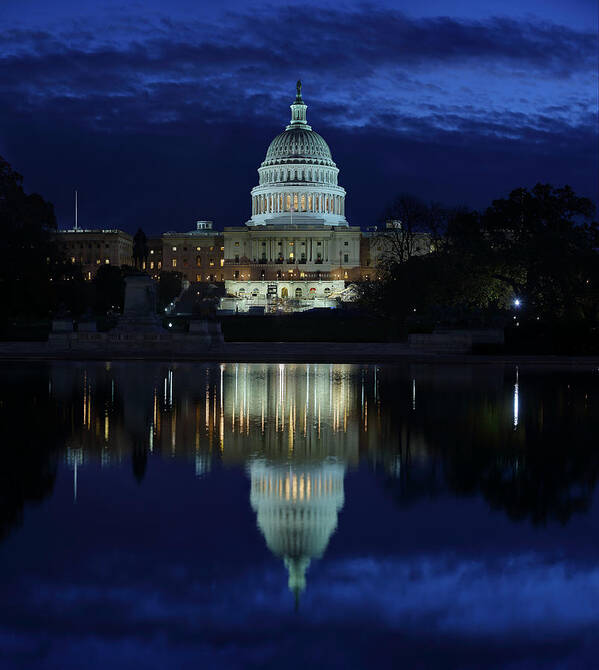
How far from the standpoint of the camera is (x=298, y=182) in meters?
162

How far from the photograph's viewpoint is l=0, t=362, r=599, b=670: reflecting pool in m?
7.47

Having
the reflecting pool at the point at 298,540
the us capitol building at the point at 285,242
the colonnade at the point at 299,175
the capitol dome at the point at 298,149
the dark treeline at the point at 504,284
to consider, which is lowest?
the reflecting pool at the point at 298,540

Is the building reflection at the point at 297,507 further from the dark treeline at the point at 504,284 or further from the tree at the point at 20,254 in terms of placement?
the tree at the point at 20,254

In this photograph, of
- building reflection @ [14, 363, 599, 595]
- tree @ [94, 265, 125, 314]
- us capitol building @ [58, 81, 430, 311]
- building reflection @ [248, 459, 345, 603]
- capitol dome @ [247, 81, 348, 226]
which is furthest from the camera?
capitol dome @ [247, 81, 348, 226]

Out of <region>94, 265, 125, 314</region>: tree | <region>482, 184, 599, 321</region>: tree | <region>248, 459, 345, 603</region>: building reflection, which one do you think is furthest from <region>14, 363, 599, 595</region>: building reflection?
<region>94, 265, 125, 314</region>: tree

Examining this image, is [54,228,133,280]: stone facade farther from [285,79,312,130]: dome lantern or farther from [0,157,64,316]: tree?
[0,157,64,316]: tree

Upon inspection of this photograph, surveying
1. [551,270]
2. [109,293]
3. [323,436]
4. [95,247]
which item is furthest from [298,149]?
[323,436]

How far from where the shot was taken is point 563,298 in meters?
52.3

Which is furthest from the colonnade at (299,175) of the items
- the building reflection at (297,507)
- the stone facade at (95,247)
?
the building reflection at (297,507)

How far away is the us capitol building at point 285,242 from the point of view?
151125 millimetres

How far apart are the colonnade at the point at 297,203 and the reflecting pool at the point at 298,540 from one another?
146 meters

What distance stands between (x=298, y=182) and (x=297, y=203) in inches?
172

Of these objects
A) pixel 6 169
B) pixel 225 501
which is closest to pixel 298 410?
pixel 225 501

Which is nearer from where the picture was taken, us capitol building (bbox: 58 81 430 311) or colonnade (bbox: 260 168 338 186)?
us capitol building (bbox: 58 81 430 311)
